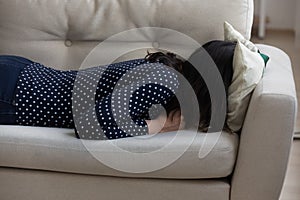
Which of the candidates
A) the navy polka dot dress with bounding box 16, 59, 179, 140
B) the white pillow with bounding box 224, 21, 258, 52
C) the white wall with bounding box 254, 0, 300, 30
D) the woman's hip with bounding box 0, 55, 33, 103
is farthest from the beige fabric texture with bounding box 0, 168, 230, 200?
the white wall with bounding box 254, 0, 300, 30

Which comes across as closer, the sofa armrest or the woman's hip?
the sofa armrest

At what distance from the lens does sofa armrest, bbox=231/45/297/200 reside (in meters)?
1.67

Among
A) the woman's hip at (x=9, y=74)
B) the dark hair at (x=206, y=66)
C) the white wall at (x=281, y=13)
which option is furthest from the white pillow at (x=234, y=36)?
the white wall at (x=281, y=13)

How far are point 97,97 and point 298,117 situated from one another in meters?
1.47

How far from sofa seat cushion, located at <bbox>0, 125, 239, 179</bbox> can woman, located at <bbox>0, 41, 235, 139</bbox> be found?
0.05m

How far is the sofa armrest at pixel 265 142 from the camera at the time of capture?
5.47 feet

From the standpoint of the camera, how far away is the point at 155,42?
2.19 meters

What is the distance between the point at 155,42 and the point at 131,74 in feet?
1.10

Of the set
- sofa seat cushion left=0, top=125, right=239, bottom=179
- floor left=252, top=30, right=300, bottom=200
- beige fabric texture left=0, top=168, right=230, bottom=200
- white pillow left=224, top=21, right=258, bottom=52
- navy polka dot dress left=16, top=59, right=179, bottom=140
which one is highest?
white pillow left=224, top=21, right=258, bottom=52

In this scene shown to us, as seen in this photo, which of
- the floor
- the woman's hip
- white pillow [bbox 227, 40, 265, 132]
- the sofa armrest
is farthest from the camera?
the floor

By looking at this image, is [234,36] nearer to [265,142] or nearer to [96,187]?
[265,142]

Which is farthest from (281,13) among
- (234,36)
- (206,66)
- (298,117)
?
(206,66)

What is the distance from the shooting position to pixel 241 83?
5.81 ft

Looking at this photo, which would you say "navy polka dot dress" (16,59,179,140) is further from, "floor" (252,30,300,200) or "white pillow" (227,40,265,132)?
"floor" (252,30,300,200)
